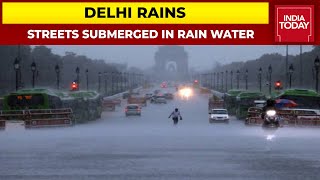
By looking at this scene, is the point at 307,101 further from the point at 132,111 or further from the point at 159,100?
the point at 159,100

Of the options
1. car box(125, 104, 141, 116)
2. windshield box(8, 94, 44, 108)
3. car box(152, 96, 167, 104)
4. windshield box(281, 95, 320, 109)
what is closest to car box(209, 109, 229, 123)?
windshield box(281, 95, 320, 109)

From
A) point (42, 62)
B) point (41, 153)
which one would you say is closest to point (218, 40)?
point (41, 153)

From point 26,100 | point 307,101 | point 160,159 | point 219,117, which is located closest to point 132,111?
point 219,117

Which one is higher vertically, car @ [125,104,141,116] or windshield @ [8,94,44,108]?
windshield @ [8,94,44,108]

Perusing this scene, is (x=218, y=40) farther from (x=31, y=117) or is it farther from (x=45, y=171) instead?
(x=31, y=117)

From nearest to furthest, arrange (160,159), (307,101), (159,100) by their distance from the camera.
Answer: (160,159) < (307,101) < (159,100)

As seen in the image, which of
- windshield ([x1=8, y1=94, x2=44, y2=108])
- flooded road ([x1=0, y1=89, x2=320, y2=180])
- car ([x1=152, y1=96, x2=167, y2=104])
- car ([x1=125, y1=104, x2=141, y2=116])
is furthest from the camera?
car ([x1=152, y1=96, x2=167, y2=104])

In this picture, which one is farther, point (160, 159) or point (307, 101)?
point (307, 101)

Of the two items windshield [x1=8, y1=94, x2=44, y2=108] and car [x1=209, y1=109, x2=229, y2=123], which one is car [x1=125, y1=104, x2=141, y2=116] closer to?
car [x1=209, y1=109, x2=229, y2=123]

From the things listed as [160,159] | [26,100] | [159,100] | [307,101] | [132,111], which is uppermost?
[26,100]

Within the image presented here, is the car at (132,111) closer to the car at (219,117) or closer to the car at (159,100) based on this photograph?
the car at (219,117)

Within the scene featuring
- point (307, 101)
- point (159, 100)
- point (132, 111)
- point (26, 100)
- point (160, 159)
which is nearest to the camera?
point (160, 159)

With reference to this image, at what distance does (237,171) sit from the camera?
1919cm

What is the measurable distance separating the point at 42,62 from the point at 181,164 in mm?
132664
